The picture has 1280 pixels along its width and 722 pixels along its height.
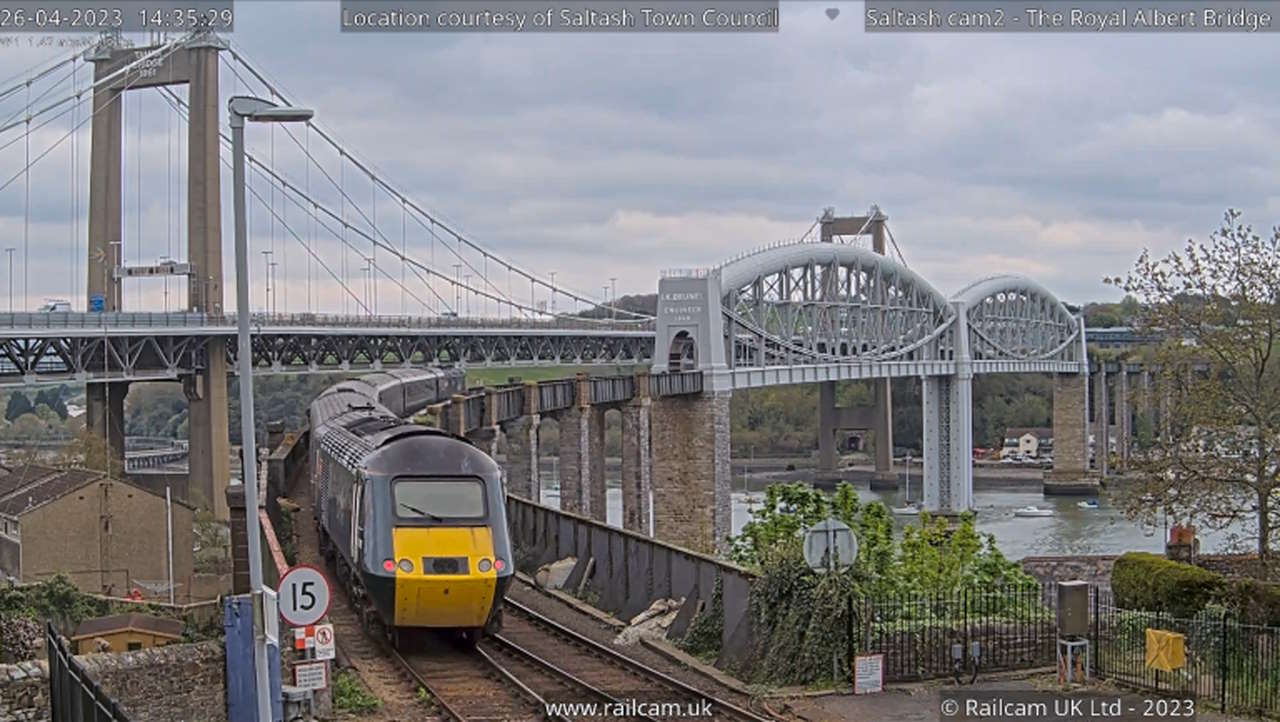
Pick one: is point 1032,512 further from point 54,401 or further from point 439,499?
point 439,499

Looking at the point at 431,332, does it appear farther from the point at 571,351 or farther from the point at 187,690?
the point at 187,690

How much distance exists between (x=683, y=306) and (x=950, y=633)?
46969 millimetres

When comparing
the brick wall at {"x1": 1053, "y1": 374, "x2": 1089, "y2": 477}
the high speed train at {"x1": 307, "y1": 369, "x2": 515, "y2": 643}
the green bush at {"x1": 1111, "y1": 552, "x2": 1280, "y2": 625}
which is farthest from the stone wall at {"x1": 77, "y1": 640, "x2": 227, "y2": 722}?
the brick wall at {"x1": 1053, "y1": 374, "x2": 1089, "y2": 477}

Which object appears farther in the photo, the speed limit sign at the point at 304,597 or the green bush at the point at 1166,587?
the green bush at the point at 1166,587

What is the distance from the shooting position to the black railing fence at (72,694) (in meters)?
11.0

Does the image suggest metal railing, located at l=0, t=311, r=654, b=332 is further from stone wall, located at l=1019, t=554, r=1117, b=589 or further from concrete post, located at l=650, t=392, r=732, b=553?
stone wall, located at l=1019, t=554, r=1117, b=589

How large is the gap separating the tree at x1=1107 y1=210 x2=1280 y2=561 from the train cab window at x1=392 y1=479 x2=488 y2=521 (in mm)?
13259

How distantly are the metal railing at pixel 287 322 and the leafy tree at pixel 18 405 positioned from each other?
38.9 meters

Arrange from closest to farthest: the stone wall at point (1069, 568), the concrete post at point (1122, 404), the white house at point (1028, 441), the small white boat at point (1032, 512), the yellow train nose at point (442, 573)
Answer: the yellow train nose at point (442, 573)
the stone wall at point (1069, 568)
the small white boat at point (1032, 512)
the concrete post at point (1122, 404)
the white house at point (1028, 441)

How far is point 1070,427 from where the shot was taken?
123375mm

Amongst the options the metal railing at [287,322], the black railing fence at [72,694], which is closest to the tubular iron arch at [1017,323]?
the metal railing at [287,322]

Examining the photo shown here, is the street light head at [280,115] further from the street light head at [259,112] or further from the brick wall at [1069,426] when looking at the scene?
the brick wall at [1069,426]

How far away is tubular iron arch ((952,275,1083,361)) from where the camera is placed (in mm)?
111375

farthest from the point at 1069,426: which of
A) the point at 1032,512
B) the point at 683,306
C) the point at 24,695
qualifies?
the point at 24,695
